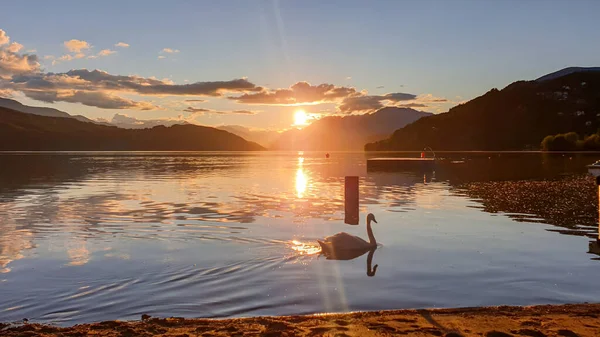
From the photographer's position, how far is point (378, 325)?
35.2 ft

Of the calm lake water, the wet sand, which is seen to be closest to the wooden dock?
the calm lake water

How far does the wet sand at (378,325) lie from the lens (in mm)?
10227

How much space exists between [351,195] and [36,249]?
1303cm

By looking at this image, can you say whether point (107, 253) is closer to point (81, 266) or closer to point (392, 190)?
point (81, 266)

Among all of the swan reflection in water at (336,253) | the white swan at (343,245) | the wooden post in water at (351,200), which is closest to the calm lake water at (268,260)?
the swan reflection in water at (336,253)

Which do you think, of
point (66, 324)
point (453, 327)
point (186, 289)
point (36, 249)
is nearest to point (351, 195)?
point (186, 289)

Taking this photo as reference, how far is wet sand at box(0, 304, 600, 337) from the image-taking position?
10227 millimetres

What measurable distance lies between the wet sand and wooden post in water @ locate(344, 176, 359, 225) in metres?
8.06

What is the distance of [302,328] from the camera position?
10.7 meters

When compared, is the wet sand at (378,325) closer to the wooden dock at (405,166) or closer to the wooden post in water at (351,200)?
the wooden post in water at (351,200)

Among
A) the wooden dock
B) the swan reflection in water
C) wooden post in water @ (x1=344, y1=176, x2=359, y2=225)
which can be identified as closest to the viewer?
the swan reflection in water

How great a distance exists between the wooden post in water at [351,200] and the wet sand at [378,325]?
317 inches

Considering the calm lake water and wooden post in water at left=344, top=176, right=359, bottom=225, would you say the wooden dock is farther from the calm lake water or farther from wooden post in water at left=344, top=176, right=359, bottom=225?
wooden post in water at left=344, top=176, right=359, bottom=225

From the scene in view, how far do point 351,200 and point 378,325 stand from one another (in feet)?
31.8
